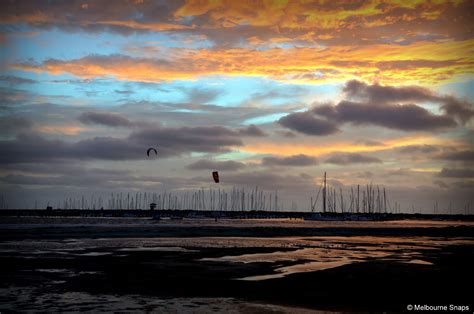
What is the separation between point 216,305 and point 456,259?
22719mm

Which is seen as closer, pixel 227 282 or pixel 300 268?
pixel 227 282

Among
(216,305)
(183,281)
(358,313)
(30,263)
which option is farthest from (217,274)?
(30,263)

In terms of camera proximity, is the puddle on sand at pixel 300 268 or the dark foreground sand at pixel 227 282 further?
the puddle on sand at pixel 300 268

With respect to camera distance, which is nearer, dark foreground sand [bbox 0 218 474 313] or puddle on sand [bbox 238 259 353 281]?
dark foreground sand [bbox 0 218 474 313]

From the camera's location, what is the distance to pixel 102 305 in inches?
681

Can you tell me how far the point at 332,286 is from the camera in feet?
71.3

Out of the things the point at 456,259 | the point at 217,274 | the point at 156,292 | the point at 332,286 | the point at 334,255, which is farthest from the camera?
the point at 334,255

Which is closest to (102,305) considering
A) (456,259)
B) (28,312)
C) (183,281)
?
(28,312)

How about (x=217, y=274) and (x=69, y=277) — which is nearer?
(x=69, y=277)

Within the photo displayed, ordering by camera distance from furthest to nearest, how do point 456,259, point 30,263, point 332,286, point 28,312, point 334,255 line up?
point 334,255
point 456,259
point 30,263
point 332,286
point 28,312

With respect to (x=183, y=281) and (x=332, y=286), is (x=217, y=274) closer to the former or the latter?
(x=183, y=281)

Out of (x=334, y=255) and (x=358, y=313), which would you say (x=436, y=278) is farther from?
(x=334, y=255)

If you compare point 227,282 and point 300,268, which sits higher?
point 300,268

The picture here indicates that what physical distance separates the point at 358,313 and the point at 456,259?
790 inches
